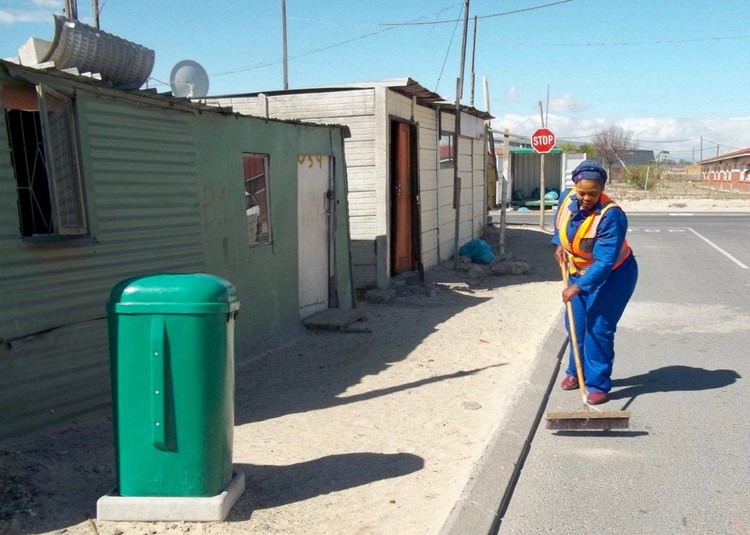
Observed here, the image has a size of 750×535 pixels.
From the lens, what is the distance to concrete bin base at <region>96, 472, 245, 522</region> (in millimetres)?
3760

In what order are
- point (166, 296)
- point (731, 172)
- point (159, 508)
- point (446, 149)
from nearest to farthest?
point (166, 296) → point (159, 508) → point (446, 149) → point (731, 172)

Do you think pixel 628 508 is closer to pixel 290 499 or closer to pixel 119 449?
pixel 290 499

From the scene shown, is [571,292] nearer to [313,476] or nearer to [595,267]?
[595,267]

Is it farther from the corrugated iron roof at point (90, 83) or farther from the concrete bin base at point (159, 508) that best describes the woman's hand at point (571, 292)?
the corrugated iron roof at point (90, 83)

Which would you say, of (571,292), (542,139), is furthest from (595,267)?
(542,139)

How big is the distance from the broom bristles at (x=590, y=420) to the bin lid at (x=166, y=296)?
2758 mm

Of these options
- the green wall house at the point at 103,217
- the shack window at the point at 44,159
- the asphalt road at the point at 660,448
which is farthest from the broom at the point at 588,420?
the shack window at the point at 44,159

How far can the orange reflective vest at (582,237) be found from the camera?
585 cm

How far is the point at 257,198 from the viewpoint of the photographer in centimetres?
773

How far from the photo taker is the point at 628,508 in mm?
4223

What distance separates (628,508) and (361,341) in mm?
4308

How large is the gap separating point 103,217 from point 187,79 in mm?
2519

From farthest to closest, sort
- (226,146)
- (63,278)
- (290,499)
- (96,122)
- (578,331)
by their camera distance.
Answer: (226,146) → (578,331) → (96,122) → (63,278) → (290,499)

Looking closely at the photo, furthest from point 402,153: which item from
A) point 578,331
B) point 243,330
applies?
point 578,331
